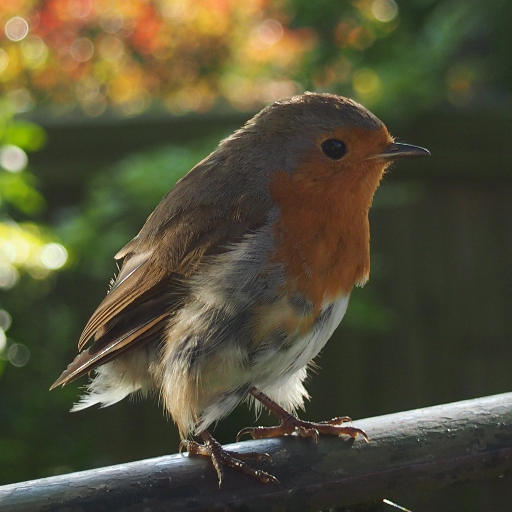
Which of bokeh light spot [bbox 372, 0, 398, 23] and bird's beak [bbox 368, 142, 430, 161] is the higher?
bokeh light spot [bbox 372, 0, 398, 23]

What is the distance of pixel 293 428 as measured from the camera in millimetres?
2229

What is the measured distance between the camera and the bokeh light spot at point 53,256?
128 inches

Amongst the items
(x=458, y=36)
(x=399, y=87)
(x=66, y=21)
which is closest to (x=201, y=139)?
(x=399, y=87)

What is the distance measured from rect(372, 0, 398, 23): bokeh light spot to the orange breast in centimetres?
313

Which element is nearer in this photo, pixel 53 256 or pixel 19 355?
pixel 53 256

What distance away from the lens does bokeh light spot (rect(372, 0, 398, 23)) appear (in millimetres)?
5261

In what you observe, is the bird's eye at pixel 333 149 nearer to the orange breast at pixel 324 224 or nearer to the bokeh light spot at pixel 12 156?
the orange breast at pixel 324 224

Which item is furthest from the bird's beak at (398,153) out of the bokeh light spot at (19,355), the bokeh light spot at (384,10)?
the bokeh light spot at (384,10)

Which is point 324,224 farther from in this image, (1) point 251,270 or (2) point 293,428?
(2) point 293,428

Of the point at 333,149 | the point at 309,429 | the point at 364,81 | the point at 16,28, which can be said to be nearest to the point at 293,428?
the point at 309,429

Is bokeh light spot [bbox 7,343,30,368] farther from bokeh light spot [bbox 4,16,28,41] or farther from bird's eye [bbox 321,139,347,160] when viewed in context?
bokeh light spot [bbox 4,16,28,41]

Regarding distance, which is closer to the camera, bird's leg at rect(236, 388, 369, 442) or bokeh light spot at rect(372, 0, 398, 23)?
bird's leg at rect(236, 388, 369, 442)

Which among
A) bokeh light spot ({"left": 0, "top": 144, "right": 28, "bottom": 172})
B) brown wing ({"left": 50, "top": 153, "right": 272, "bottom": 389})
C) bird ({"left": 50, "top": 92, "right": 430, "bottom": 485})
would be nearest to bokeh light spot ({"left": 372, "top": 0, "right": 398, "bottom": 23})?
bokeh light spot ({"left": 0, "top": 144, "right": 28, "bottom": 172})

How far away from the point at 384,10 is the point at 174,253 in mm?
3531
